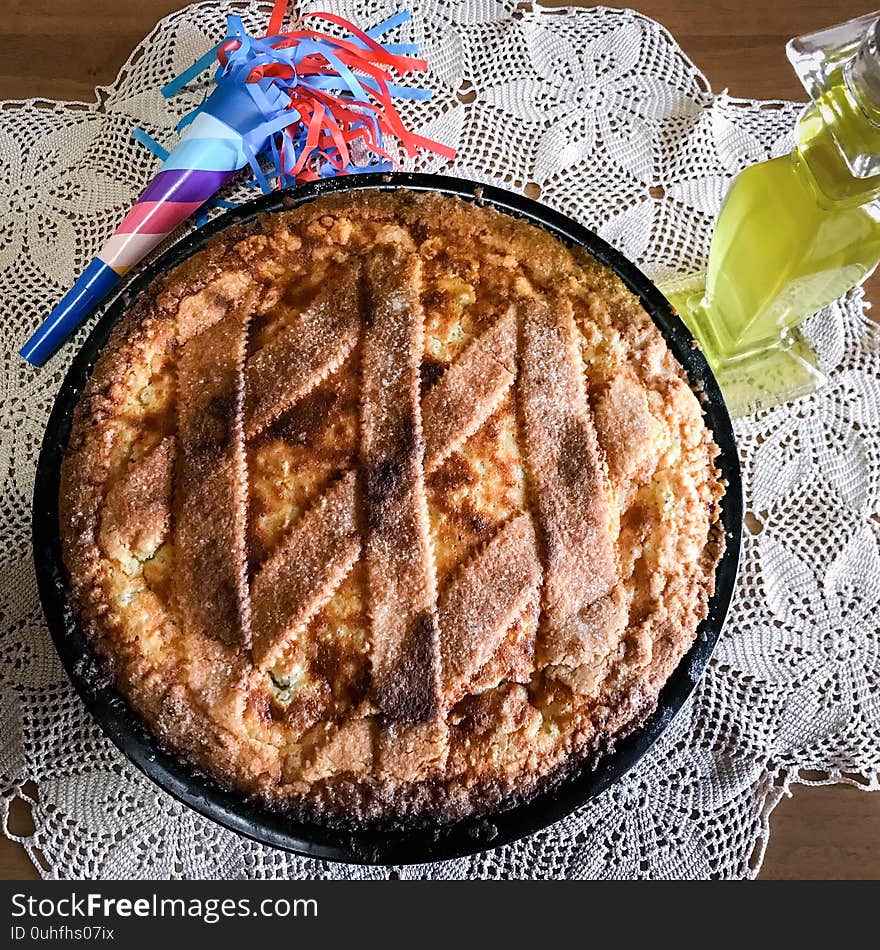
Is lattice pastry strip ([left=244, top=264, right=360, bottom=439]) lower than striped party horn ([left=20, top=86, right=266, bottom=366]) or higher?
lower

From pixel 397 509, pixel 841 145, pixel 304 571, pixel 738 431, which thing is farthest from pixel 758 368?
pixel 304 571

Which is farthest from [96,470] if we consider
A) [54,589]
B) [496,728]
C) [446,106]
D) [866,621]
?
[866,621]

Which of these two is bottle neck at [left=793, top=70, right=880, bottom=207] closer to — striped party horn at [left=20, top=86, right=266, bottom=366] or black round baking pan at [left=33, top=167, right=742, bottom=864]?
black round baking pan at [left=33, top=167, right=742, bottom=864]

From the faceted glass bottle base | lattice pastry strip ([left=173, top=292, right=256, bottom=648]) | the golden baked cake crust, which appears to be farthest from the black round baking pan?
the faceted glass bottle base

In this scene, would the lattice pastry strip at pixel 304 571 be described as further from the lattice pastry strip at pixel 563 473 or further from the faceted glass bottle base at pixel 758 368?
the faceted glass bottle base at pixel 758 368

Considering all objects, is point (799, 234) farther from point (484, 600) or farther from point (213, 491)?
point (213, 491)

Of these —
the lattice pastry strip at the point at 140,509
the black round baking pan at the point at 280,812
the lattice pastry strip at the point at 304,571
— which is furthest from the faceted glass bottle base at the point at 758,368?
the lattice pastry strip at the point at 140,509
